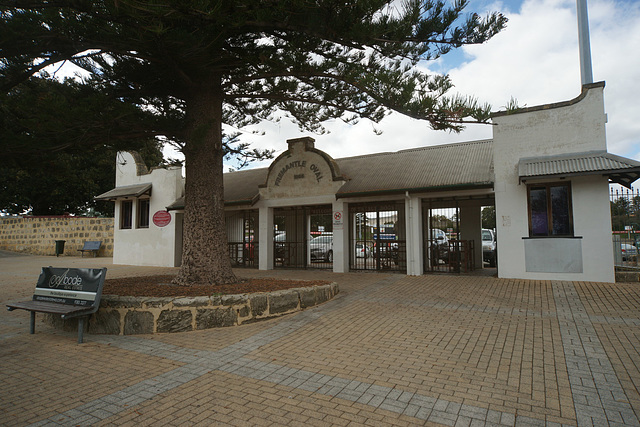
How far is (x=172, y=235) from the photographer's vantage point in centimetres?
1684

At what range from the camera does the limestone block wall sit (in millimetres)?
23484

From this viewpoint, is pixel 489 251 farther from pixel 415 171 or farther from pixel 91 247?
pixel 91 247

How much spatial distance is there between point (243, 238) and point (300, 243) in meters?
2.78

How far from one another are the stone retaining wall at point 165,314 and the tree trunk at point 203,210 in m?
1.91

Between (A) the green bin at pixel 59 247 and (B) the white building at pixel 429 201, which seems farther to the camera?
(A) the green bin at pixel 59 247

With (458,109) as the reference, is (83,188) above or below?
above

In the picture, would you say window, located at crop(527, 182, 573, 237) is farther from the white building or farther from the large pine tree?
the large pine tree

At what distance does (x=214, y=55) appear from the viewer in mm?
7480

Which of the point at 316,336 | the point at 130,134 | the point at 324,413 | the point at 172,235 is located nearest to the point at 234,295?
the point at 316,336

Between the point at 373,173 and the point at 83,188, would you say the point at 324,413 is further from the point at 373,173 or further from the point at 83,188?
the point at 83,188

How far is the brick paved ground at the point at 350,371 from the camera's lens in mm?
3225

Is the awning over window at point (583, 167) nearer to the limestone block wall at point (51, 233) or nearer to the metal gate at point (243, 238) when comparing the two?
the metal gate at point (243, 238)

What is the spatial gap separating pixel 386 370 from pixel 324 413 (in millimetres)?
1182

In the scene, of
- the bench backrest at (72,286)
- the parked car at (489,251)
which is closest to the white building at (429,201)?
the parked car at (489,251)
